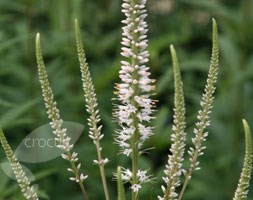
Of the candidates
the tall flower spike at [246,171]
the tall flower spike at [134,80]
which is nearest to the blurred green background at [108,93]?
the tall flower spike at [134,80]

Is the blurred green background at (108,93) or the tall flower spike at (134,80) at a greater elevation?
the tall flower spike at (134,80)

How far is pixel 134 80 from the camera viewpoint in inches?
82.5

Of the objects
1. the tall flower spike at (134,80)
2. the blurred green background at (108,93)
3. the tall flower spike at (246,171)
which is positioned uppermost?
the tall flower spike at (134,80)

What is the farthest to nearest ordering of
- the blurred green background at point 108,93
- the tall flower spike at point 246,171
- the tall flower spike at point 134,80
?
the blurred green background at point 108,93 < the tall flower spike at point 134,80 < the tall flower spike at point 246,171

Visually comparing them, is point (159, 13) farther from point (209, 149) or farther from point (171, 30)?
point (209, 149)

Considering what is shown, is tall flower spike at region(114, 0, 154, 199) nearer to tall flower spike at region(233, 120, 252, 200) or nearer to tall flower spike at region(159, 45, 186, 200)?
tall flower spike at region(159, 45, 186, 200)

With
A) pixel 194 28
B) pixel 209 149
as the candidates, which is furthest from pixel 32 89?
pixel 194 28

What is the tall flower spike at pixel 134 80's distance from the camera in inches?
80.4

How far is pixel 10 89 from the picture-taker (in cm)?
455

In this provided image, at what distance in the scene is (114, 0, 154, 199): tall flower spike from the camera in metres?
2.04

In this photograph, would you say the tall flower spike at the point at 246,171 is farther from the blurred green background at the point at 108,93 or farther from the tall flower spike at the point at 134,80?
the blurred green background at the point at 108,93

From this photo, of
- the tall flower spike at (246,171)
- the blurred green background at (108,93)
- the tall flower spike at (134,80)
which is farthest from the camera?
the blurred green background at (108,93)

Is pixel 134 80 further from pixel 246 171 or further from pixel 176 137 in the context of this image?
pixel 246 171

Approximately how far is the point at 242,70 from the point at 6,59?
6.21ft
